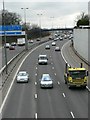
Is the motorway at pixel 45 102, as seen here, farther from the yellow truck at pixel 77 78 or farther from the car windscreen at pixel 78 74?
the car windscreen at pixel 78 74

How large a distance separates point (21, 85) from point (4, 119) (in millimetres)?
17147

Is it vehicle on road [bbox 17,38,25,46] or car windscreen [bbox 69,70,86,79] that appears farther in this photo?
vehicle on road [bbox 17,38,25,46]

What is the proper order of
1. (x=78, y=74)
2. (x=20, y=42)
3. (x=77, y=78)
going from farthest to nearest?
(x=20, y=42), (x=78, y=74), (x=77, y=78)

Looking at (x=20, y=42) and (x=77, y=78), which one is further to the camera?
(x=20, y=42)

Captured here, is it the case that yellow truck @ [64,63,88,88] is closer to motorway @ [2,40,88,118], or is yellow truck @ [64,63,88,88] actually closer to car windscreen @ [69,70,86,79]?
car windscreen @ [69,70,86,79]

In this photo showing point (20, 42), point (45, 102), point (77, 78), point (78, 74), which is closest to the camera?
point (45, 102)

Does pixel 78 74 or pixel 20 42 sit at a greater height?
pixel 20 42

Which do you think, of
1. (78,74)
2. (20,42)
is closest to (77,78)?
(78,74)

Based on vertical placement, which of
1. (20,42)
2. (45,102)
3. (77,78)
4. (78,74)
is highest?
(20,42)

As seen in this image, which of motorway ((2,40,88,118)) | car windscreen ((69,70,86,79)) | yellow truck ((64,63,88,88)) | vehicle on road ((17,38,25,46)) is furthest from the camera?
vehicle on road ((17,38,25,46))

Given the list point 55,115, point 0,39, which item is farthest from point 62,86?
point 0,39

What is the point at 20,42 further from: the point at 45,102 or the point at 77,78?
the point at 45,102

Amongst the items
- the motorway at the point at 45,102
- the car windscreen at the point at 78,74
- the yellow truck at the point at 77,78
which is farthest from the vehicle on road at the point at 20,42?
the car windscreen at the point at 78,74

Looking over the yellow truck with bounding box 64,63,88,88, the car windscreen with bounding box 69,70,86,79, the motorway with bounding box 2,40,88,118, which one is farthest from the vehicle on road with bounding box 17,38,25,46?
the car windscreen with bounding box 69,70,86,79
